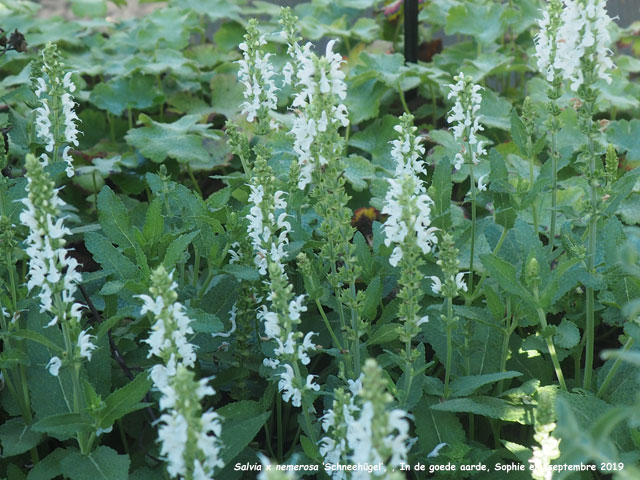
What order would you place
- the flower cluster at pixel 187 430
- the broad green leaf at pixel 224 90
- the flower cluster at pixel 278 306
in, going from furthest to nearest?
the broad green leaf at pixel 224 90 < the flower cluster at pixel 278 306 < the flower cluster at pixel 187 430

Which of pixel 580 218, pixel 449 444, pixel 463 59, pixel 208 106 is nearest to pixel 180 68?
pixel 208 106

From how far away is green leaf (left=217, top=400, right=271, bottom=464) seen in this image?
151 cm

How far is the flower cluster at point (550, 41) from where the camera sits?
6.04 ft

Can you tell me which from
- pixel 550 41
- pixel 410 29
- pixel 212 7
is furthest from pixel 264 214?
pixel 212 7

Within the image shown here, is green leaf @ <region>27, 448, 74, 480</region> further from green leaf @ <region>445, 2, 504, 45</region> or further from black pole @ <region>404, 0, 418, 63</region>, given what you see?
green leaf @ <region>445, 2, 504, 45</region>

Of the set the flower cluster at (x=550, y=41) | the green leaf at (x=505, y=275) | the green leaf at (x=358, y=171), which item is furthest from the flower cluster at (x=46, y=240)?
the green leaf at (x=358, y=171)

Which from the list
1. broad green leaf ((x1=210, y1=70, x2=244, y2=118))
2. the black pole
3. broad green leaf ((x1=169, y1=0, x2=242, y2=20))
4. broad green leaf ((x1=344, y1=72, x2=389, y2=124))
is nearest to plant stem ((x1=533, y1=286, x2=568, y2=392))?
broad green leaf ((x1=344, y1=72, x2=389, y2=124))

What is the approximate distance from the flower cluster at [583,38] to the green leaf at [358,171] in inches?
42.6

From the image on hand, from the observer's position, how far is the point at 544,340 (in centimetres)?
182

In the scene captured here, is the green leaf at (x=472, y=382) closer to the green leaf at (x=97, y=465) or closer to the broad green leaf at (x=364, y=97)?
the green leaf at (x=97, y=465)

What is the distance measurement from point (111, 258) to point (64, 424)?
47cm

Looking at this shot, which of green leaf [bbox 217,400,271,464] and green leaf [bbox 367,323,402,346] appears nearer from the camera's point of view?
green leaf [bbox 217,400,271,464]

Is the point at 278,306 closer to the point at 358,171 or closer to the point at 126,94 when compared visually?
the point at 358,171

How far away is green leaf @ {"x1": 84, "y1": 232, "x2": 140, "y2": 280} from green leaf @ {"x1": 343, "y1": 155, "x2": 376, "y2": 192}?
1.04 meters
